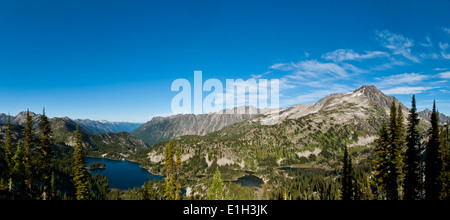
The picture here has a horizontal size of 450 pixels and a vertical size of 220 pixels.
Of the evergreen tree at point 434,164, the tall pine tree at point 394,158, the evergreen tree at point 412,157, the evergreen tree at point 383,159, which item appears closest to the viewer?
the tall pine tree at point 394,158

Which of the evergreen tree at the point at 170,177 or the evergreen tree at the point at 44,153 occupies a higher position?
the evergreen tree at the point at 44,153

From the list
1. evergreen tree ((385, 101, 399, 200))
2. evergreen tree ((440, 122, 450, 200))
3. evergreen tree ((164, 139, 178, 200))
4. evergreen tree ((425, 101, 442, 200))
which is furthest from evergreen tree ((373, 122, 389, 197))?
evergreen tree ((164, 139, 178, 200))

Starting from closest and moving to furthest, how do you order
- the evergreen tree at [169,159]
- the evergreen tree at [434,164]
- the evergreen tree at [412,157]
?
the evergreen tree at [412,157] < the evergreen tree at [434,164] < the evergreen tree at [169,159]

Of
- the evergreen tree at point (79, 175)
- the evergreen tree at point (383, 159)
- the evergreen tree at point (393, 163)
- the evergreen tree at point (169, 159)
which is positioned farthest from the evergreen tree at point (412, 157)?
the evergreen tree at point (79, 175)

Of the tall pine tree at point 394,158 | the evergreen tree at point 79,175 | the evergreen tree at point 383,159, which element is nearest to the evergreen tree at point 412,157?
the tall pine tree at point 394,158

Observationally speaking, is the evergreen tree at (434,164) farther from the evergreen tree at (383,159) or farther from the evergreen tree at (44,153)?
the evergreen tree at (44,153)

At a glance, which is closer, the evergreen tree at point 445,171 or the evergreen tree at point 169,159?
the evergreen tree at point 445,171

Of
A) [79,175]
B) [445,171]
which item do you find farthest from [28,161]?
[445,171]

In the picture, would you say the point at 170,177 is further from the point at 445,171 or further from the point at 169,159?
the point at 445,171
